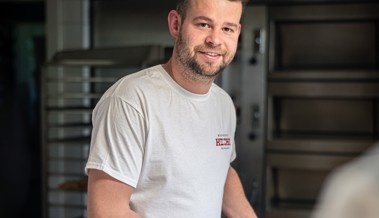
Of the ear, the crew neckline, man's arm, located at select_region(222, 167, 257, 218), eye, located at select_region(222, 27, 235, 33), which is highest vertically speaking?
the ear

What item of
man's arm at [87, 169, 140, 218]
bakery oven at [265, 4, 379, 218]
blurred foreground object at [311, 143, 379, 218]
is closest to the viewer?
blurred foreground object at [311, 143, 379, 218]

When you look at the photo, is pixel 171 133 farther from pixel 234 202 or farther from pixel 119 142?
pixel 234 202

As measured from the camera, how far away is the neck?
1.20 m

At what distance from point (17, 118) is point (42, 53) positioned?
20.6 inches

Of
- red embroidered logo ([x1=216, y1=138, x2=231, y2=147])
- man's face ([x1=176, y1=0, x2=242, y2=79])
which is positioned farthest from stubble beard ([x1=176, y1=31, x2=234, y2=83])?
red embroidered logo ([x1=216, y1=138, x2=231, y2=147])

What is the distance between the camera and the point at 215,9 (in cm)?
114

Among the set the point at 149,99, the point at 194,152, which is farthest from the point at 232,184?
the point at 149,99

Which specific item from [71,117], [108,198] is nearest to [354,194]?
[108,198]

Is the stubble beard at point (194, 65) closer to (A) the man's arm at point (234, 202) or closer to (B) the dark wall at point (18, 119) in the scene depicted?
(A) the man's arm at point (234, 202)

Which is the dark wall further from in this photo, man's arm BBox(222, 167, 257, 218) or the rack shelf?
man's arm BBox(222, 167, 257, 218)

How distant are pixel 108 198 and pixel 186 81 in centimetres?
32

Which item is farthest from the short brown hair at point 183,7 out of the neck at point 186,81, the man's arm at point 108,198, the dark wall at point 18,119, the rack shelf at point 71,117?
the dark wall at point 18,119

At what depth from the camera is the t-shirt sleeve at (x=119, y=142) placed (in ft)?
3.49

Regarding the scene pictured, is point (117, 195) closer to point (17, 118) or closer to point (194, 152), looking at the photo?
point (194, 152)
